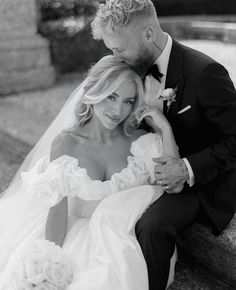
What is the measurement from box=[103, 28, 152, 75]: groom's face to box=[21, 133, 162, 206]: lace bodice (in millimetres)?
390

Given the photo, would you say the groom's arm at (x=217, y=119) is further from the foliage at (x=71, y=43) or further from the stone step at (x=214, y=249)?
the foliage at (x=71, y=43)

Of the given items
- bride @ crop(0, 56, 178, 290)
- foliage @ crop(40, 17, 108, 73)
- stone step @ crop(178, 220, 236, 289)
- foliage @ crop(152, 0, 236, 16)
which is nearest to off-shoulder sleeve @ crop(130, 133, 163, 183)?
bride @ crop(0, 56, 178, 290)

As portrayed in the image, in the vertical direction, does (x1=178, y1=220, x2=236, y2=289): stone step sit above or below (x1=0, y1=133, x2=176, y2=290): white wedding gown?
below

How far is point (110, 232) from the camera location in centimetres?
224

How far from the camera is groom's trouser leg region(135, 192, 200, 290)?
7.19ft

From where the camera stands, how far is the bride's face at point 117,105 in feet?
7.69

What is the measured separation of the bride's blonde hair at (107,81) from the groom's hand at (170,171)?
30cm

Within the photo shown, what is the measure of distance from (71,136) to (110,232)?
558mm

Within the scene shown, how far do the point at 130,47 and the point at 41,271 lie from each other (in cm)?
113

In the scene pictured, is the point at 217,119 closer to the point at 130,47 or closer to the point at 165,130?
the point at 165,130

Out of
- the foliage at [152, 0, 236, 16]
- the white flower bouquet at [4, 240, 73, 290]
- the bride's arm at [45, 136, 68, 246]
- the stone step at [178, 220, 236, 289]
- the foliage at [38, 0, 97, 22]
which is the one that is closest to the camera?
the white flower bouquet at [4, 240, 73, 290]

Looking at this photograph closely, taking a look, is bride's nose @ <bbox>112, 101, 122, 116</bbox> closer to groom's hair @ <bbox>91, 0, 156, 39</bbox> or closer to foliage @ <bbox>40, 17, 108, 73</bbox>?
groom's hair @ <bbox>91, 0, 156, 39</bbox>

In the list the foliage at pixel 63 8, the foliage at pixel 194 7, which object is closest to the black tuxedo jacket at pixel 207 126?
the foliage at pixel 63 8

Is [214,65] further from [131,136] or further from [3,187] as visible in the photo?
[3,187]
